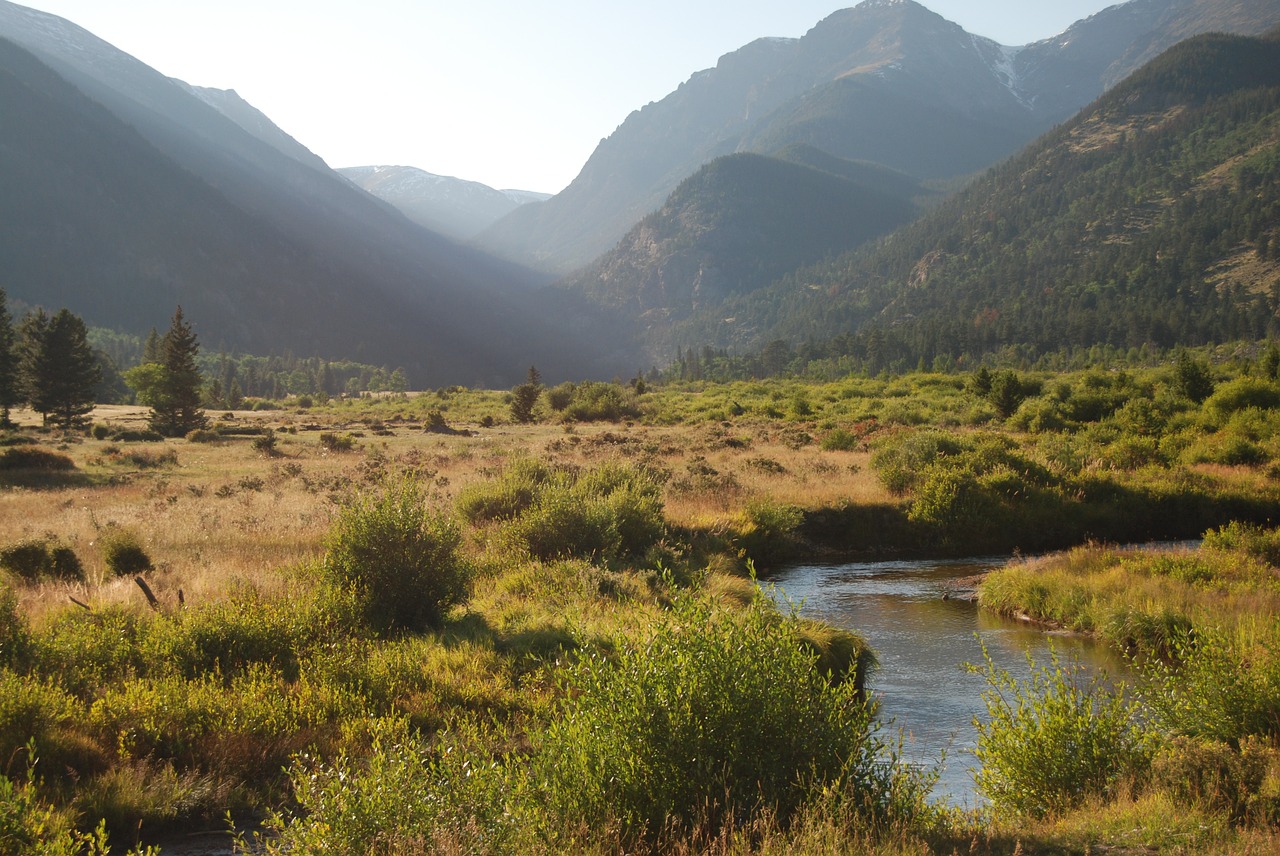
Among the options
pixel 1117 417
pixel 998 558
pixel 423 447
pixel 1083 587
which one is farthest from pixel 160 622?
pixel 1117 417

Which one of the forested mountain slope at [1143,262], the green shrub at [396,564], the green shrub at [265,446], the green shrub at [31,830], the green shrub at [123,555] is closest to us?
the green shrub at [31,830]

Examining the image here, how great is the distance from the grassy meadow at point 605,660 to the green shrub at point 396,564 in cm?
5

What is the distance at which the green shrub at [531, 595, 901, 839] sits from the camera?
5996mm

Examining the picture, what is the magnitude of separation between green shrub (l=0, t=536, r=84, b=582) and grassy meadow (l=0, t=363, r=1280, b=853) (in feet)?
0.25

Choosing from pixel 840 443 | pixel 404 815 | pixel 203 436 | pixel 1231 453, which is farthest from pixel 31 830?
pixel 203 436

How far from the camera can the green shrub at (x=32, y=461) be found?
32.9m

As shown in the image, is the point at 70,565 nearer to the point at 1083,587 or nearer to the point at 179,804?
the point at 179,804

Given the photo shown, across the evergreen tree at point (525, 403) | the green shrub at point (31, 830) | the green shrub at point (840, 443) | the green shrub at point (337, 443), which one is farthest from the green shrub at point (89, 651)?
the evergreen tree at point (525, 403)

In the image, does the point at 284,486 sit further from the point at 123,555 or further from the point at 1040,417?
the point at 1040,417

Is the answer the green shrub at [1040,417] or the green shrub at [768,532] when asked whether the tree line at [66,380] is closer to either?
the green shrub at [768,532]

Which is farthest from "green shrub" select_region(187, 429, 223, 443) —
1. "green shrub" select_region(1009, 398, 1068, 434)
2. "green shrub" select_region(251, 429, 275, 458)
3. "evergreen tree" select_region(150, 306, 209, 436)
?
"green shrub" select_region(1009, 398, 1068, 434)

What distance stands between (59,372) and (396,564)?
58355 mm

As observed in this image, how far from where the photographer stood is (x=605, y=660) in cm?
650

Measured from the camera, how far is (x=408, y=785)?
5.63 meters
